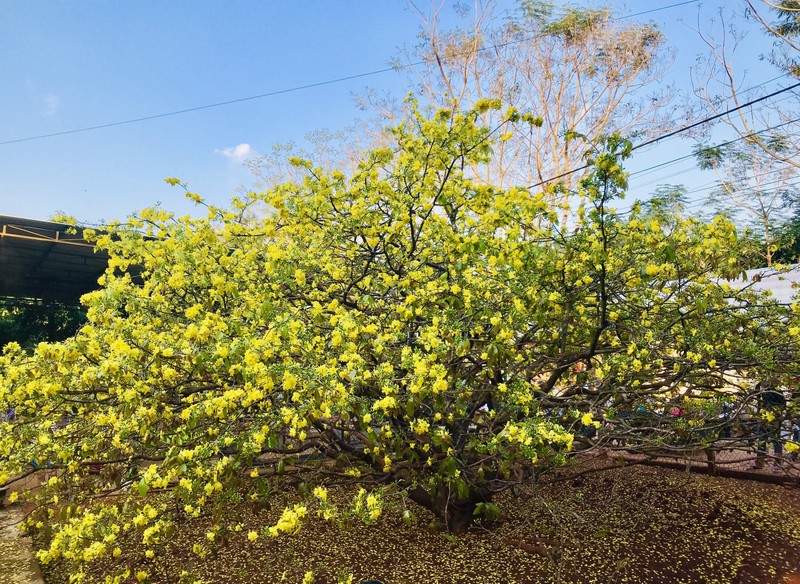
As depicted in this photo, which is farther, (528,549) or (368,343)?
(528,549)

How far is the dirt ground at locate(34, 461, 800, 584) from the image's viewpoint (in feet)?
12.1

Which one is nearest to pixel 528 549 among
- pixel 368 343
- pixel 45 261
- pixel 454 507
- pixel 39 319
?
pixel 454 507

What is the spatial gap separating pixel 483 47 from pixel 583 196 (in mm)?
12200

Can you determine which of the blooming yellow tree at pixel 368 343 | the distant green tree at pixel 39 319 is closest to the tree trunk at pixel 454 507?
the blooming yellow tree at pixel 368 343

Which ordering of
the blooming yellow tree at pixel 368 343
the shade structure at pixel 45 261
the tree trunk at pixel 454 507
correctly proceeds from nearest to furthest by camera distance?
the blooming yellow tree at pixel 368 343 → the tree trunk at pixel 454 507 → the shade structure at pixel 45 261

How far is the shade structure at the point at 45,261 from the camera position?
984cm

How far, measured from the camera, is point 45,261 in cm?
1226

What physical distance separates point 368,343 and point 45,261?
12319 millimetres

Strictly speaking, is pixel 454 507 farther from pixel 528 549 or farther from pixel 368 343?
pixel 368 343

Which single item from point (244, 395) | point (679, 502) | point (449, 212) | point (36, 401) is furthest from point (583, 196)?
point (679, 502)

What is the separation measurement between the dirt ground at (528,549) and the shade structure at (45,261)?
19.2ft

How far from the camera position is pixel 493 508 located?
3.43 m

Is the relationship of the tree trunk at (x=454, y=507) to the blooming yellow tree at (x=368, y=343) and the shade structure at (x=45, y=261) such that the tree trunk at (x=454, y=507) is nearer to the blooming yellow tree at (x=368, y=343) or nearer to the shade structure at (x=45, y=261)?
the blooming yellow tree at (x=368, y=343)

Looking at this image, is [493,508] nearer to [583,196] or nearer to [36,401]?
[583,196]
